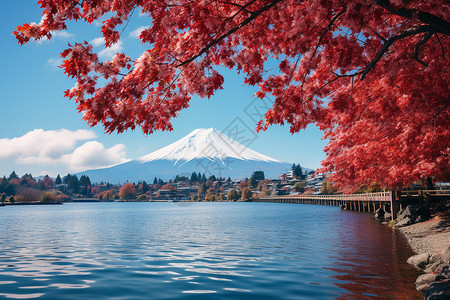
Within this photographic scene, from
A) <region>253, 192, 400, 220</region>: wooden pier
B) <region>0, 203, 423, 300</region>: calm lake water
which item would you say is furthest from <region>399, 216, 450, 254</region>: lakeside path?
<region>253, 192, 400, 220</region>: wooden pier

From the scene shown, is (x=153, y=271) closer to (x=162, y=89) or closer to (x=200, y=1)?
(x=162, y=89)

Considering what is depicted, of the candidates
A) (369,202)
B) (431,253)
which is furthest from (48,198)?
(431,253)

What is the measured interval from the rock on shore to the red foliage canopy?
184 inches

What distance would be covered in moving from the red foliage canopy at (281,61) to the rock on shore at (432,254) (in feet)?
15.3

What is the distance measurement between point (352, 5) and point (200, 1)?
9.44ft

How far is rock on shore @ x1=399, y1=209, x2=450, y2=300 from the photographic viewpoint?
9561 millimetres

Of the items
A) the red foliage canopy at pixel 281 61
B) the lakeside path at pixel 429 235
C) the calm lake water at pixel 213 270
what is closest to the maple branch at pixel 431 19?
the red foliage canopy at pixel 281 61

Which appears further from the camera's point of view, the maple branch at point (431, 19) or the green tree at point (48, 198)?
the green tree at point (48, 198)

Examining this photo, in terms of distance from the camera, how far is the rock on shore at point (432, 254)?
956cm

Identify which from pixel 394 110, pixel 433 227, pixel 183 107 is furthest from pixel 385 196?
pixel 183 107

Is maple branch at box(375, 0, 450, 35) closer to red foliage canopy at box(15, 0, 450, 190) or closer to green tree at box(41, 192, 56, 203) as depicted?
red foliage canopy at box(15, 0, 450, 190)

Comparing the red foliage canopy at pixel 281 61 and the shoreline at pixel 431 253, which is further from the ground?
the red foliage canopy at pixel 281 61

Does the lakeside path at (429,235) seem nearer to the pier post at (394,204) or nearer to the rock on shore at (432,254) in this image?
the rock on shore at (432,254)

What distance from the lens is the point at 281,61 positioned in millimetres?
9781
